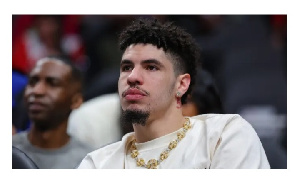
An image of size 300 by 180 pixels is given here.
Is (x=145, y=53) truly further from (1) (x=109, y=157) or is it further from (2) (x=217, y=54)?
(2) (x=217, y=54)

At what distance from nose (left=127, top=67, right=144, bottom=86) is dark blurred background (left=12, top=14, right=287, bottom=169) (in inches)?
Result: 20.5

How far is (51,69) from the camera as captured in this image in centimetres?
216

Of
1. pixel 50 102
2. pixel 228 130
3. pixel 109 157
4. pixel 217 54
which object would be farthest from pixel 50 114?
pixel 228 130

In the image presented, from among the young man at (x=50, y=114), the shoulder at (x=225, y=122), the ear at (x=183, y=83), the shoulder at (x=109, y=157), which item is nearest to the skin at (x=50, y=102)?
the young man at (x=50, y=114)

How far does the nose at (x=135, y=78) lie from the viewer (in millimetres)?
1581

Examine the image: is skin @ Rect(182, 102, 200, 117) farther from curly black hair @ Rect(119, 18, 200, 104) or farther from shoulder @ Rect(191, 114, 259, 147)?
shoulder @ Rect(191, 114, 259, 147)

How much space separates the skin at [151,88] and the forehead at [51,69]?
23.0 inches

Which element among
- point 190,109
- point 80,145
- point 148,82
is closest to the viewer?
point 148,82

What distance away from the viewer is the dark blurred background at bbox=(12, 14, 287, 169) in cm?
210

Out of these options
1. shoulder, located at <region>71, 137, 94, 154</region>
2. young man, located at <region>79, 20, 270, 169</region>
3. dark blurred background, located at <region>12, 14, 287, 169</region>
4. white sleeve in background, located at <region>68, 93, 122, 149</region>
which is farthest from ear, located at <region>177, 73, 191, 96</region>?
shoulder, located at <region>71, 137, 94, 154</region>

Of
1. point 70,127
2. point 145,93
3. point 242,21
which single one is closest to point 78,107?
point 70,127

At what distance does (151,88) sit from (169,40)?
0.62 ft

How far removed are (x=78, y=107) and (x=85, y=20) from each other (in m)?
0.44
